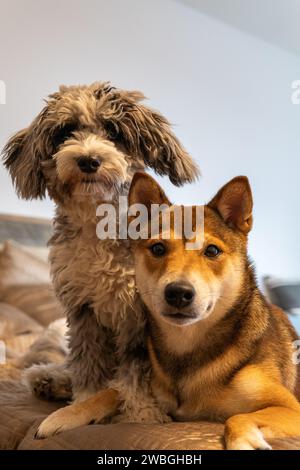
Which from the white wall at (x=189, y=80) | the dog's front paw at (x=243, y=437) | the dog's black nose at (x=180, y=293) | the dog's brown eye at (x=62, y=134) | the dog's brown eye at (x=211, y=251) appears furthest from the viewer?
the white wall at (x=189, y=80)

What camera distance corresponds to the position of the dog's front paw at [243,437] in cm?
87

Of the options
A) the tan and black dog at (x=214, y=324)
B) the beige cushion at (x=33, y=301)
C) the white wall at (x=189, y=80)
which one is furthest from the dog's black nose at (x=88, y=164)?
the white wall at (x=189, y=80)

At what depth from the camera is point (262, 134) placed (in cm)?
374

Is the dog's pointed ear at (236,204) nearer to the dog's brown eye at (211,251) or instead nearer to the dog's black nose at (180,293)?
the dog's brown eye at (211,251)

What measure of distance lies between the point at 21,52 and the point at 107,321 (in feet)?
6.15

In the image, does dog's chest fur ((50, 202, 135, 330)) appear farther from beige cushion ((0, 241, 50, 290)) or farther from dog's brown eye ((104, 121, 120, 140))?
beige cushion ((0, 241, 50, 290))

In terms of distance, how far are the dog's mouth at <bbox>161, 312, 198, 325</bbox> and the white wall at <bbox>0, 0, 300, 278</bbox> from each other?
68.5 inches

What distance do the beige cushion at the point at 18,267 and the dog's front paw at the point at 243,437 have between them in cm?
164

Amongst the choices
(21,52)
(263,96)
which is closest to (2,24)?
(21,52)

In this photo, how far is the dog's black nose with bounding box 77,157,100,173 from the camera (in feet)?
3.94

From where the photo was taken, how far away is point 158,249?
1149 mm

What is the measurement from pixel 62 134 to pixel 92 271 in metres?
0.37

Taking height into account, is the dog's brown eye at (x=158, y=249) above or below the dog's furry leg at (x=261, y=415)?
above

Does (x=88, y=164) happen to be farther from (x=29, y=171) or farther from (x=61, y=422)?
(x=61, y=422)
